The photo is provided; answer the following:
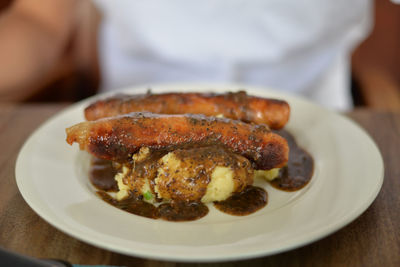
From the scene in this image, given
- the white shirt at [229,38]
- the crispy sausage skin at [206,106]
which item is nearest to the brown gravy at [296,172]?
the crispy sausage skin at [206,106]

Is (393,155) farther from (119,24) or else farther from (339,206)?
(119,24)

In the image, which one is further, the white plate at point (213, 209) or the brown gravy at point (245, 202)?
the brown gravy at point (245, 202)

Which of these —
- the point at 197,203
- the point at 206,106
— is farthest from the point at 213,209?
the point at 206,106

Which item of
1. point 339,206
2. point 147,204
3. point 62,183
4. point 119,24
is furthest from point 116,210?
point 119,24

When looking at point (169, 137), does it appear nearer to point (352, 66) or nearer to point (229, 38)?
point (229, 38)

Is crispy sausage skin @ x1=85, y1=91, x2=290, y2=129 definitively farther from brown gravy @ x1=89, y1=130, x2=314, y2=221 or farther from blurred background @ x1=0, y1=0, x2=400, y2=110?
blurred background @ x1=0, y1=0, x2=400, y2=110

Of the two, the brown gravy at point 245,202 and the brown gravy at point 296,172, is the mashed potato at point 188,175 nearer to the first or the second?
the brown gravy at point 245,202
